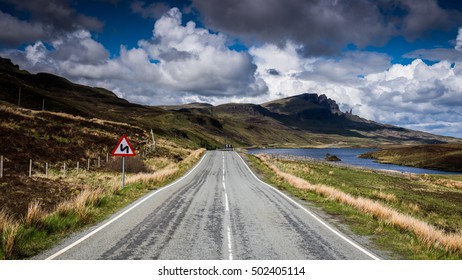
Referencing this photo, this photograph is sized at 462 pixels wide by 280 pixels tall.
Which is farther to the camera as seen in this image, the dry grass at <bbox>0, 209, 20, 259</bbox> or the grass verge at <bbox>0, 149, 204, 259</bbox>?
the grass verge at <bbox>0, 149, 204, 259</bbox>

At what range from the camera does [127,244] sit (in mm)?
8211

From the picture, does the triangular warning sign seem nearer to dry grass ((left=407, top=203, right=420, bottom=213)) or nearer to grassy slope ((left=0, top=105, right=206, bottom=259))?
grassy slope ((left=0, top=105, right=206, bottom=259))

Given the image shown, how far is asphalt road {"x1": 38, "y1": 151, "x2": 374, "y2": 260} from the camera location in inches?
304

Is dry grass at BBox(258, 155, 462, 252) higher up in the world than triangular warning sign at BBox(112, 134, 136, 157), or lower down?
lower down

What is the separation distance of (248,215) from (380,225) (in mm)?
4703

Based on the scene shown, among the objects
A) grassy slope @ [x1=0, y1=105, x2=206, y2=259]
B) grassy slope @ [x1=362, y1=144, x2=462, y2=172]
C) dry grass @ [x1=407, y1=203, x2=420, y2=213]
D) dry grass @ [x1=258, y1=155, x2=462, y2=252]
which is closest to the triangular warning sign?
grassy slope @ [x1=0, y1=105, x2=206, y2=259]

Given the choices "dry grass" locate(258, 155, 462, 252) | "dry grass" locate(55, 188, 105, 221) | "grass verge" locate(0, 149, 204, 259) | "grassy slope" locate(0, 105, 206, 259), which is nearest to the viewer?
"grass verge" locate(0, 149, 204, 259)

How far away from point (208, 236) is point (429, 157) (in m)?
113

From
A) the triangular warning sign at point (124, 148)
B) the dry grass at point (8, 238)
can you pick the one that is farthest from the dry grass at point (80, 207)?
the triangular warning sign at point (124, 148)

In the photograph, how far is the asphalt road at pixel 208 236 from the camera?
7.73 meters

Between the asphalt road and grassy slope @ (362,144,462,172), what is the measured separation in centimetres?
9583

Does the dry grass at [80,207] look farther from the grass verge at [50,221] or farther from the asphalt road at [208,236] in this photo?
the asphalt road at [208,236]

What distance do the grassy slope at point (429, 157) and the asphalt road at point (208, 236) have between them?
9583 centimetres

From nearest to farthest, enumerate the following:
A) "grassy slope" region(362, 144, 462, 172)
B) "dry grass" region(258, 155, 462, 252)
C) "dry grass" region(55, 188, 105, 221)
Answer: "dry grass" region(258, 155, 462, 252) < "dry grass" region(55, 188, 105, 221) < "grassy slope" region(362, 144, 462, 172)
